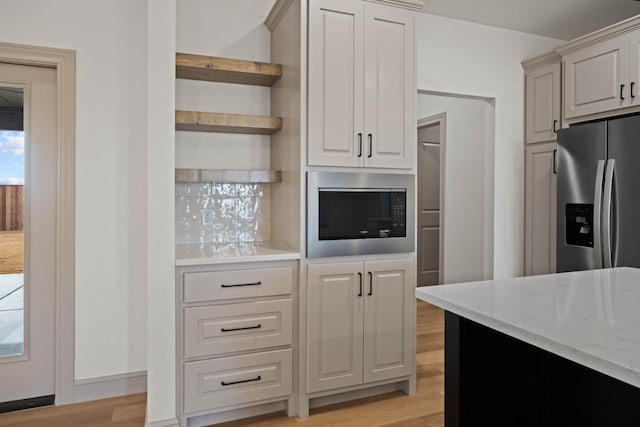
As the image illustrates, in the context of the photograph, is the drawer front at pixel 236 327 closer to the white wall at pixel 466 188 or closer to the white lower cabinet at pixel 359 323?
the white lower cabinet at pixel 359 323

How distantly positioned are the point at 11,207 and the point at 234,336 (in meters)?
1.53

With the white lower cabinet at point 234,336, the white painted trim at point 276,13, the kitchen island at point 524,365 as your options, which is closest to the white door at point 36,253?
the white lower cabinet at point 234,336

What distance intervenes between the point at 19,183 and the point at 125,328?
3.46 feet

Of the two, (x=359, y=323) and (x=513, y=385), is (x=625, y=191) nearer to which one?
(x=359, y=323)

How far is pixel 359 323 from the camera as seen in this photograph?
246cm

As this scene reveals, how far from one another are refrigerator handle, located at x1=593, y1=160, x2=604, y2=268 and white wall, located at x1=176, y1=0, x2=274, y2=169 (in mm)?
2151

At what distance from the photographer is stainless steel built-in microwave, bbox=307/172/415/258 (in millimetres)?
2357

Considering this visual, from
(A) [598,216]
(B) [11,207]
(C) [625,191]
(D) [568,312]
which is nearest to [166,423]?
(B) [11,207]

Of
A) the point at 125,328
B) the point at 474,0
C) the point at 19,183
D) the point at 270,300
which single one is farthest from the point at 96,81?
the point at 474,0

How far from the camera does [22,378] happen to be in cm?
248

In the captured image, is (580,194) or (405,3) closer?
(405,3)

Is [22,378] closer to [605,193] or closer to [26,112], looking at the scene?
[26,112]

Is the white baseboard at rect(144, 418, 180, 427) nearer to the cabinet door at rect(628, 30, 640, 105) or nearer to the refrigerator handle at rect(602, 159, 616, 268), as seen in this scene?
the refrigerator handle at rect(602, 159, 616, 268)

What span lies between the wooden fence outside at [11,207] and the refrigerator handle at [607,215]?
355 cm
